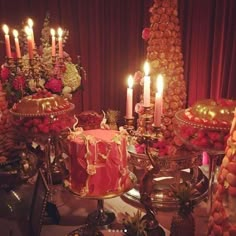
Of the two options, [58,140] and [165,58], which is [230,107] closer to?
[165,58]

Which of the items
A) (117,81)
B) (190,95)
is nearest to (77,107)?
(117,81)

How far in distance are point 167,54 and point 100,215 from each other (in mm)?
946

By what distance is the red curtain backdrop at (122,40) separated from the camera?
7.69 feet

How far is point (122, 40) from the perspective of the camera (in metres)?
2.89

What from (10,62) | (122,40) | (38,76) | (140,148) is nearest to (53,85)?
(38,76)

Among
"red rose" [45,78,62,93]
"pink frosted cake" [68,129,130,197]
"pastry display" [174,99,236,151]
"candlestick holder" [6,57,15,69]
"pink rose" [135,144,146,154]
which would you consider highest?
"candlestick holder" [6,57,15,69]

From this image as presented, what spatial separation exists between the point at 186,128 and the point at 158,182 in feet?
1.13

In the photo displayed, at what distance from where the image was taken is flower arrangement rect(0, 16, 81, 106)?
63.5 inches

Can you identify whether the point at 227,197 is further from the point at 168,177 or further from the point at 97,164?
the point at 168,177

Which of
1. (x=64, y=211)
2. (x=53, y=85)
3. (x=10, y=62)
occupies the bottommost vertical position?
(x=64, y=211)

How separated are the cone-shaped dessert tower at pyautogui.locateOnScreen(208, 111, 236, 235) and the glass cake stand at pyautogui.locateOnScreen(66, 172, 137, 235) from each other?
0.36 meters

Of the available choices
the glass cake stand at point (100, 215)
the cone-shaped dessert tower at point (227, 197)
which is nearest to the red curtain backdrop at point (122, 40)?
the glass cake stand at point (100, 215)

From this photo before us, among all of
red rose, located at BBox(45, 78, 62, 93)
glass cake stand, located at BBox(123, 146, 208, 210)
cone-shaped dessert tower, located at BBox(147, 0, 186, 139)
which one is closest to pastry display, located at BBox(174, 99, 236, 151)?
glass cake stand, located at BBox(123, 146, 208, 210)

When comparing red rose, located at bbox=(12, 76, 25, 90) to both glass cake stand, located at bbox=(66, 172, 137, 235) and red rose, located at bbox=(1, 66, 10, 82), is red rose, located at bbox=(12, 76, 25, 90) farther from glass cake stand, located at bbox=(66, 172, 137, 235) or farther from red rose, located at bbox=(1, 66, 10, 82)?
glass cake stand, located at bbox=(66, 172, 137, 235)
